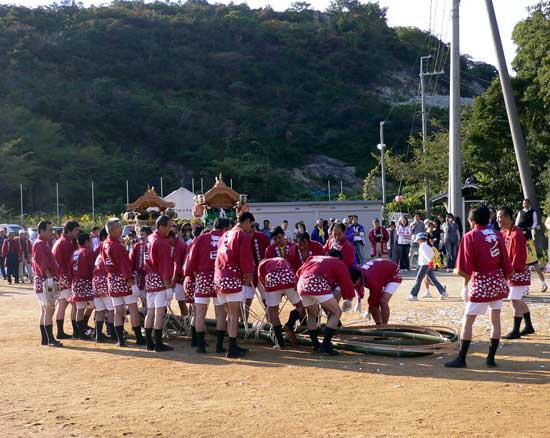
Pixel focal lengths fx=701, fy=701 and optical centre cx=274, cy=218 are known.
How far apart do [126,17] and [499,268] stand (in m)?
78.8

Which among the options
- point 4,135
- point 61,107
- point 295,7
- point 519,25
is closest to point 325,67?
point 295,7

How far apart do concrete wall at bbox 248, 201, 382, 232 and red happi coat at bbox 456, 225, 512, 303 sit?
1723 cm

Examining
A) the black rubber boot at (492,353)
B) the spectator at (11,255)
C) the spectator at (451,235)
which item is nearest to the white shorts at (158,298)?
the black rubber boot at (492,353)

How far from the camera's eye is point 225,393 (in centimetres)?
736

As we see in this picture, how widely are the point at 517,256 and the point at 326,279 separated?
9.69 ft

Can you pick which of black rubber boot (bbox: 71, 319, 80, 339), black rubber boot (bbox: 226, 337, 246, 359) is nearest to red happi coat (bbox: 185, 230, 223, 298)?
black rubber boot (bbox: 226, 337, 246, 359)

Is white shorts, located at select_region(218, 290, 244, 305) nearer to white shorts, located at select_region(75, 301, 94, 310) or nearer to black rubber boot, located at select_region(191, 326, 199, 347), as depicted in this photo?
black rubber boot, located at select_region(191, 326, 199, 347)

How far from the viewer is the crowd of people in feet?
27.2

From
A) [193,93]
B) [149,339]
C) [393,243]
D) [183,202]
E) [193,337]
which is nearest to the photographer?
[149,339]

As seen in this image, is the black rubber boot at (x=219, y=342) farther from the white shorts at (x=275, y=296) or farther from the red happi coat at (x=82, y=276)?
the red happi coat at (x=82, y=276)

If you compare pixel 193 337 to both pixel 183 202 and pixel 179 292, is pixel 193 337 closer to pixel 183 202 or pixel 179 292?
pixel 179 292

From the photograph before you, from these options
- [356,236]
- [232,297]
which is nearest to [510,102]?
[356,236]

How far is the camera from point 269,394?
7.25 m

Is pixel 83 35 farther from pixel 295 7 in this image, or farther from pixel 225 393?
pixel 225 393
